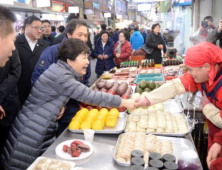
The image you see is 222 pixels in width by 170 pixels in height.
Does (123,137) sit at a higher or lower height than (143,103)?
lower

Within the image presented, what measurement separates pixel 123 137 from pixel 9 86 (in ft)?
5.51

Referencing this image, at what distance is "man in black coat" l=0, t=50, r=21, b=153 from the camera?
9.61 feet

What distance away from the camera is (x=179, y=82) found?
7.94ft

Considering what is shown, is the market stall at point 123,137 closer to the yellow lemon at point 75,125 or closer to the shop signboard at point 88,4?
the yellow lemon at point 75,125

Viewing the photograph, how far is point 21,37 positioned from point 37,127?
246 cm

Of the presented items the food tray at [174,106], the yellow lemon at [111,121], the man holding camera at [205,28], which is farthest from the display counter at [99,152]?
the man holding camera at [205,28]

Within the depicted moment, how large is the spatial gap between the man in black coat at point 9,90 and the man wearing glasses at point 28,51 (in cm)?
84

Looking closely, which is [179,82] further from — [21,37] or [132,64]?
[132,64]

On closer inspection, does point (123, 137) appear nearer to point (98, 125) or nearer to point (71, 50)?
point (98, 125)

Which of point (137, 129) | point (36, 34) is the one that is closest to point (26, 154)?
point (137, 129)

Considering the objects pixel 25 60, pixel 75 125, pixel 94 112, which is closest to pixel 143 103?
pixel 94 112

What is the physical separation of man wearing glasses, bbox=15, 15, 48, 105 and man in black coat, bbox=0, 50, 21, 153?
0.84 m

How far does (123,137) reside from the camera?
209cm

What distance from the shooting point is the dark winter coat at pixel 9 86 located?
2.91 meters
